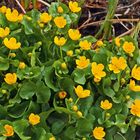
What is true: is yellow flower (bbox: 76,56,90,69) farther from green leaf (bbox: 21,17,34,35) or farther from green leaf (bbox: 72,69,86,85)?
green leaf (bbox: 21,17,34,35)

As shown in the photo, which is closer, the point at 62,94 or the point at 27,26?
the point at 62,94

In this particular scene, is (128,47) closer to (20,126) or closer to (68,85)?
(68,85)

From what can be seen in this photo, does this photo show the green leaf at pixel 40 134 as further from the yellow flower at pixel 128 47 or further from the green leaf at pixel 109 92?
the yellow flower at pixel 128 47

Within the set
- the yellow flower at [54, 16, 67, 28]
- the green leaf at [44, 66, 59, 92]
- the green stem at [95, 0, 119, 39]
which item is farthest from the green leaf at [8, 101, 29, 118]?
the green stem at [95, 0, 119, 39]

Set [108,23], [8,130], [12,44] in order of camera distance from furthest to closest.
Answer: [108,23], [12,44], [8,130]

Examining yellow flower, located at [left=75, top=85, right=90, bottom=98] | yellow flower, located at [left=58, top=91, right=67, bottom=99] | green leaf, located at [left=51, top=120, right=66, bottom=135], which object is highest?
yellow flower, located at [left=75, top=85, right=90, bottom=98]

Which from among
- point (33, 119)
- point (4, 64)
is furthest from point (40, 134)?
point (4, 64)
